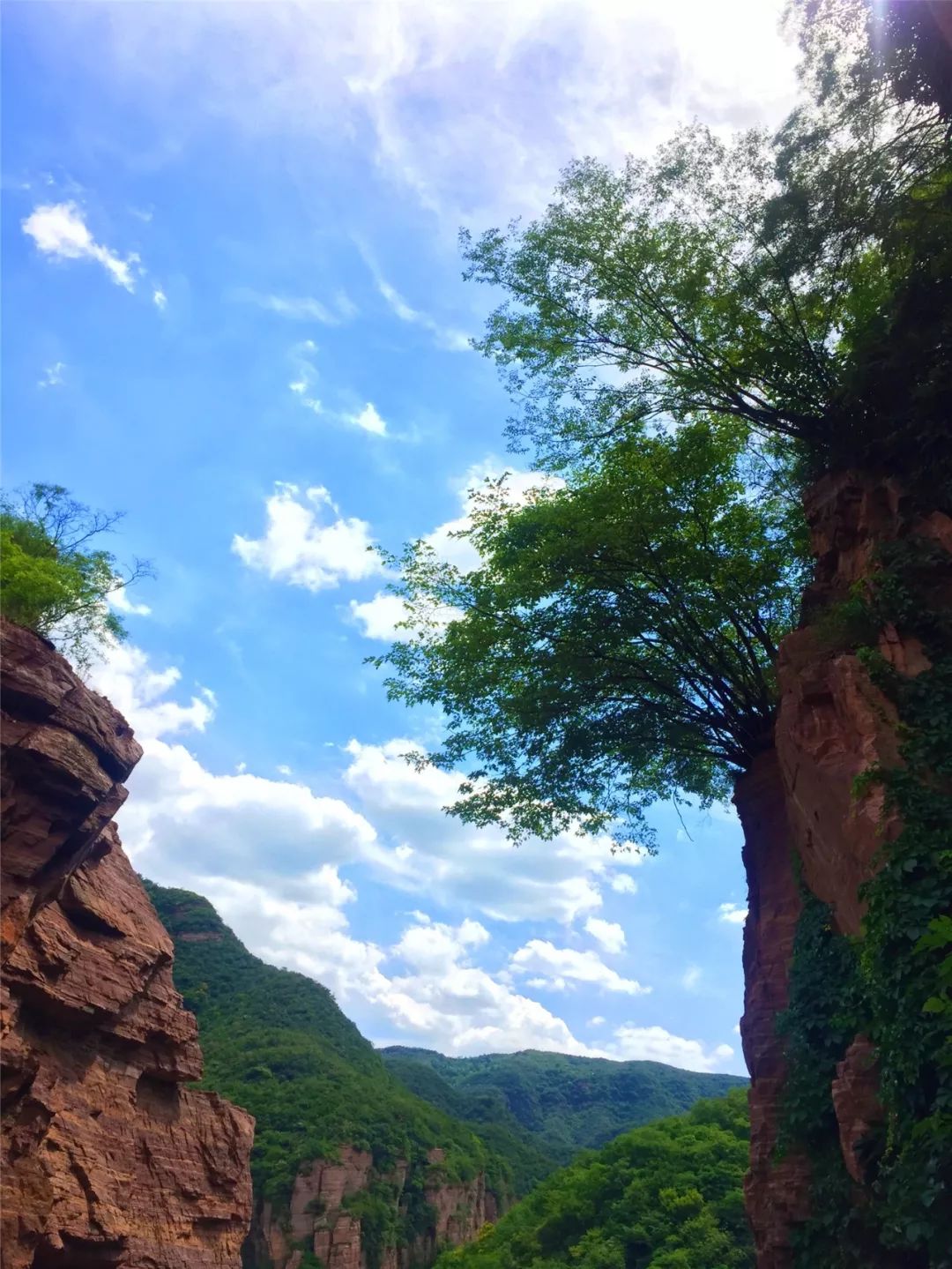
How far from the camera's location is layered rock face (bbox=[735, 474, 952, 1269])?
9859 mm

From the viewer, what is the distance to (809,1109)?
1067 cm

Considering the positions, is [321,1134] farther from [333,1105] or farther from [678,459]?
[678,459]

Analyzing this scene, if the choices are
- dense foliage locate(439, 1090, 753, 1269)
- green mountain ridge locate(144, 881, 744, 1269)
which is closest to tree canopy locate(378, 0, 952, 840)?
dense foliage locate(439, 1090, 753, 1269)

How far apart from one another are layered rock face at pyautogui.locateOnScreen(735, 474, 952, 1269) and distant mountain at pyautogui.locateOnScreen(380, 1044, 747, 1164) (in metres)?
91.8

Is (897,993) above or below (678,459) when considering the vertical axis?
below

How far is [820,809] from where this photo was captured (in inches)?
436

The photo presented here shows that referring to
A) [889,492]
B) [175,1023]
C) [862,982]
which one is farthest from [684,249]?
[175,1023]

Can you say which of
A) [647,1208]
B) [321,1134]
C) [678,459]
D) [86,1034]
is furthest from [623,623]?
[321,1134]

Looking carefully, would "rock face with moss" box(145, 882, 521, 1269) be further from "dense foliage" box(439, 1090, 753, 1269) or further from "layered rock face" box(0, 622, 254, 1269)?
"layered rock face" box(0, 622, 254, 1269)

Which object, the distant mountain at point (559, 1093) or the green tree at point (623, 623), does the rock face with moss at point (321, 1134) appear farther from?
the green tree at point (623, 623)

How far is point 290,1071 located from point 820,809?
7219cm

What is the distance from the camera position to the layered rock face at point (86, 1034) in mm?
13891

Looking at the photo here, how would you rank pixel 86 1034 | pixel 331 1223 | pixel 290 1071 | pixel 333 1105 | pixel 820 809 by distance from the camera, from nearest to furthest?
1. pixel 820 809
2. pixel 86 1034
3. pixel 331 1223
4. pixel 333 1105
5. pixel 290 1071

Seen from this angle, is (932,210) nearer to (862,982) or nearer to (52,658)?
(862,982)
